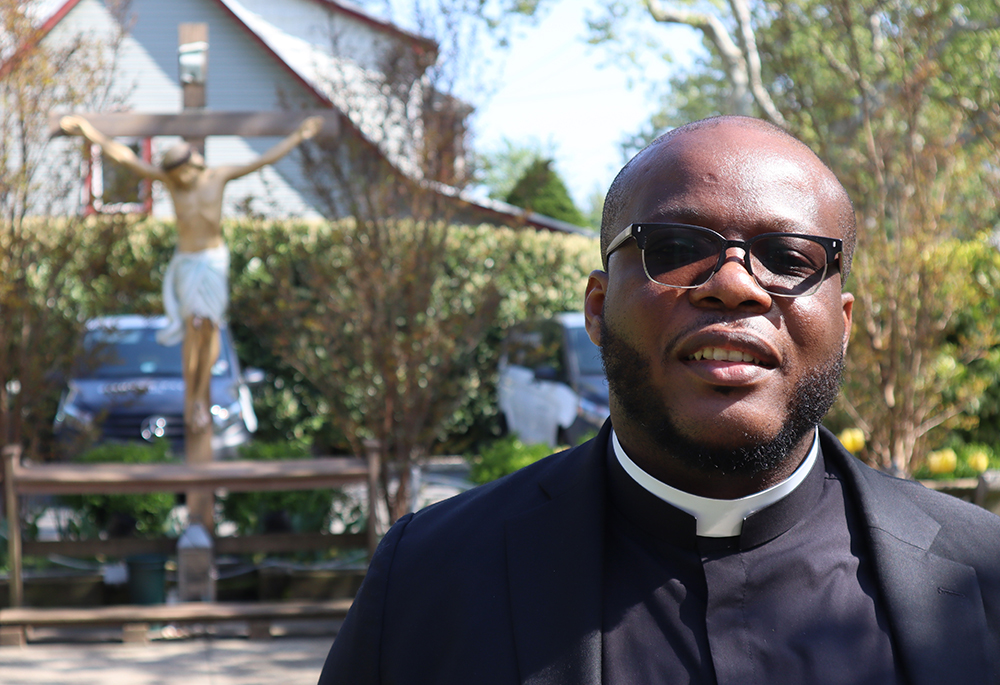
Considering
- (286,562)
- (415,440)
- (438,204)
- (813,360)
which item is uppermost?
(813,360)

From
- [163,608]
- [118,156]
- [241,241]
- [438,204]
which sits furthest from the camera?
[241,241]

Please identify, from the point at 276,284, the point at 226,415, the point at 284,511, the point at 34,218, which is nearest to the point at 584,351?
the point at 276,284

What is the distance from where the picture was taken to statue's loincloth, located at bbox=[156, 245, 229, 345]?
5773 millimetres

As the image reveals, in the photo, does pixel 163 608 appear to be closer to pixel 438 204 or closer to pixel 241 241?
pixel 438 204

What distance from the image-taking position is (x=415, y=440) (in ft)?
21.6

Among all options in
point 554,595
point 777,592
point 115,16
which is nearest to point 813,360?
point 777,592

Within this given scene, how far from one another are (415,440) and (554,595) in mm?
5296

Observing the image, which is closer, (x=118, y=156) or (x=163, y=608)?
(x=163, y=608)

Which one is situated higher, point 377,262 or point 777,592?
point 777,592

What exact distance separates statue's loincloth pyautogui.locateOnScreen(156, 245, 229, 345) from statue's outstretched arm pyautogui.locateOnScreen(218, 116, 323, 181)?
19.2 inches

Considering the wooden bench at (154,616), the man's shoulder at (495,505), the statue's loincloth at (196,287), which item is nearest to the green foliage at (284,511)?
the wooden bench at (154,616)

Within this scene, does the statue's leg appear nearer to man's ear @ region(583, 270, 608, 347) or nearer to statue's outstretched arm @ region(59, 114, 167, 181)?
statue's outstretched arm @ region(59, 114, 167, 181)

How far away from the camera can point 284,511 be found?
632 centimetres

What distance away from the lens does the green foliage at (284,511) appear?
6.26 meters
